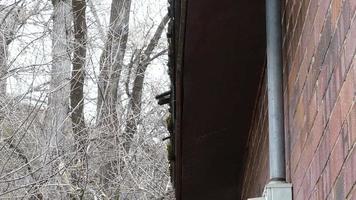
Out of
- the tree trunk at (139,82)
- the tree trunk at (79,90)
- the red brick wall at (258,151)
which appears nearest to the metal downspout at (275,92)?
the red brick wall at (258,151)

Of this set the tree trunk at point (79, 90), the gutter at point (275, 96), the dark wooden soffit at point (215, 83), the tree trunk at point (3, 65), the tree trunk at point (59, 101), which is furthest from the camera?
the tree trunk at point (79, 90)

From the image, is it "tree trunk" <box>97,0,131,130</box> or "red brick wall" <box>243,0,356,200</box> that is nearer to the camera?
"red brick wall" <box>243,0,356,200</box>

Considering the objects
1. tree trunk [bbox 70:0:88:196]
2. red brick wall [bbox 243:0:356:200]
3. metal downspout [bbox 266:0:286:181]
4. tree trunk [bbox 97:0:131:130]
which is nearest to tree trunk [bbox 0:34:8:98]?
tree trunk [bbox 70:0:88:196]

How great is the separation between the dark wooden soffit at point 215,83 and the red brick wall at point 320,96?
43 cm

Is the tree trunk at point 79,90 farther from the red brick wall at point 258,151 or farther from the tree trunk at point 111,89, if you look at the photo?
the red brick wall at point 258,151

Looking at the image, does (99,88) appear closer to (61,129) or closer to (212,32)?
(61,129)

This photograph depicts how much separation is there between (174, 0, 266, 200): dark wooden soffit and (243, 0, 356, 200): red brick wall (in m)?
0.43

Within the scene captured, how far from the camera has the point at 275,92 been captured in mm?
2934

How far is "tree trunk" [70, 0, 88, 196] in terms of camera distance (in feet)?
40.6

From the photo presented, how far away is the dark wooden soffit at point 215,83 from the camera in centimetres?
334

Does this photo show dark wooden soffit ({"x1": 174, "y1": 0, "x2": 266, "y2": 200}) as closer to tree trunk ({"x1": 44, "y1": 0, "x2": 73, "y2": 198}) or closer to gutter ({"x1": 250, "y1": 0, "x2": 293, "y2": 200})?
gutter ({"x1": 250, "y1": 0, "x2": 293, "y2": 200})

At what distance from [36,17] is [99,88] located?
1.97 metres

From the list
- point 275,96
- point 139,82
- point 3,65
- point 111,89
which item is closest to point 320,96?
point 275,96

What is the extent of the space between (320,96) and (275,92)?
0.74 metres
